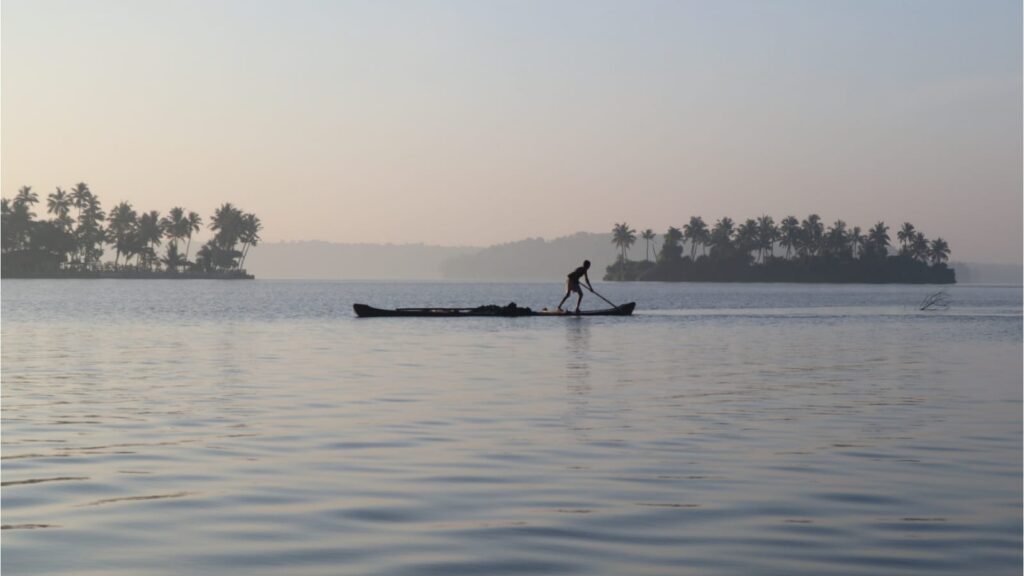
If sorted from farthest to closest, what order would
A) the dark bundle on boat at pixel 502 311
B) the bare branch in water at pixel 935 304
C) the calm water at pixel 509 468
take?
1. the bare branch in water at pixel 935 304
2. the dark bundle on boat at pixel 502 311
3. the calm water at pixel 509 468

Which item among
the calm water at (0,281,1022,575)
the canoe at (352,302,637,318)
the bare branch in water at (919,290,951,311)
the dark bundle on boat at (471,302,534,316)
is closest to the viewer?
the calm water at (0,281,1022,575)

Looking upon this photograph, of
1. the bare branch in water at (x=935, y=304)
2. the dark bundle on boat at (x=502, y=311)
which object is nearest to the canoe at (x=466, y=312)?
the dark bundle on boat at (x=502, y=311)

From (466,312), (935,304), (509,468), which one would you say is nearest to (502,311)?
(466,312)

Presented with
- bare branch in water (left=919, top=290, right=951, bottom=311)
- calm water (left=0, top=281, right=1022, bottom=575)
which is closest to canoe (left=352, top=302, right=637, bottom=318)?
calm water (left=0, top=281, right=1022, bottom=575)

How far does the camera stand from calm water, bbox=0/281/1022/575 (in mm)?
8508

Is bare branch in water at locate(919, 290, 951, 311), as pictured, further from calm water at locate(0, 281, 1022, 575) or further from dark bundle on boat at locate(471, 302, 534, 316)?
calm water at locate(0, 281, 1022, 575)

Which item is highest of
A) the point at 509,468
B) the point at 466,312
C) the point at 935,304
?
the point at 935,304

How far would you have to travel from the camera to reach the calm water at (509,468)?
8.51 m

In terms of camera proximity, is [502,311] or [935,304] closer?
[502,311]

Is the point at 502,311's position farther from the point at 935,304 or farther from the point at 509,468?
the point at 935,304

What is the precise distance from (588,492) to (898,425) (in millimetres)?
6964

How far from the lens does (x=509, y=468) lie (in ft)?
40.7

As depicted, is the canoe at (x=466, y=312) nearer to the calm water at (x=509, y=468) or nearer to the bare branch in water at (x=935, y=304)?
the calm water at (x=509, y=468)

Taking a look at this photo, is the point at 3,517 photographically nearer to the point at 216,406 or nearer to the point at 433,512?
the point at 433,512
